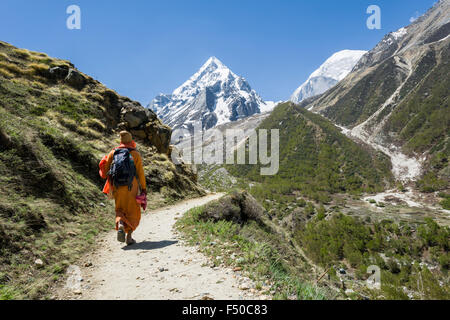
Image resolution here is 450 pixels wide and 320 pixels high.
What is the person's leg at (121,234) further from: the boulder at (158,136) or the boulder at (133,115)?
the boulder at (133,115)

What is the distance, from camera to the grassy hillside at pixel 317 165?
10720cm

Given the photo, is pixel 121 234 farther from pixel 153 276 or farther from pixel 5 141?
pixel 5 141

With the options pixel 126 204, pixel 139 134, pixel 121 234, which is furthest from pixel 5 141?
pixel 139 134

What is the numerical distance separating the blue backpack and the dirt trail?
1.73m

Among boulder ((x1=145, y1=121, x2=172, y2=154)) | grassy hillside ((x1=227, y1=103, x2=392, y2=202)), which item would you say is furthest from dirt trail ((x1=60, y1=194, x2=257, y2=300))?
grassy hillside ((x1=227, y1=103, x2=392, y2=202))

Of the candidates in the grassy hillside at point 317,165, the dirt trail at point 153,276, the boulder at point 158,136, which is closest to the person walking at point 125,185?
the dirt trail at point 153,276

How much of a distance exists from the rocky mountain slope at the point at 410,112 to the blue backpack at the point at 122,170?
4487 inches

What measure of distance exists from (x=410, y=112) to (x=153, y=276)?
175 metres

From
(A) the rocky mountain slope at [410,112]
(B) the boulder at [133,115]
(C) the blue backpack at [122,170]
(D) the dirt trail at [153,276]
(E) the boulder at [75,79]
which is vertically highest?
(A) the rocky mountain slope at [410,112]

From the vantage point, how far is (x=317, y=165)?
418 feet

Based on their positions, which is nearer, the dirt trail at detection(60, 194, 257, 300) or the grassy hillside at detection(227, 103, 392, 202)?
the dirt trail at detection(60, 194, 257, 300)

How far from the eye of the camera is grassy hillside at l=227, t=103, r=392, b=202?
107 meters

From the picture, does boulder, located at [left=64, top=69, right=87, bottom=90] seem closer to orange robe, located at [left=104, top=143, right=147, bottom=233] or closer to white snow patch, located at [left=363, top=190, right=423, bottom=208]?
orange robe, located at [left=104, top=143, right=147, bottom=233]
